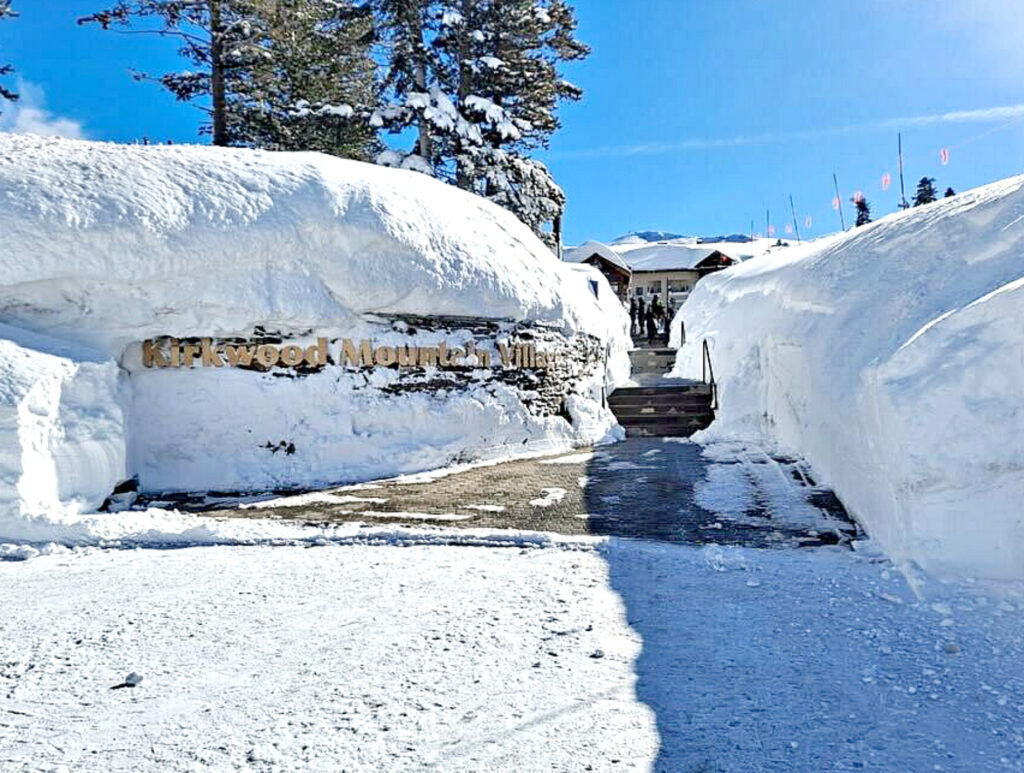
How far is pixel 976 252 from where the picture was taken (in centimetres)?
568

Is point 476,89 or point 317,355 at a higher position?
point 476,89

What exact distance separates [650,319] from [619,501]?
74.6 ft

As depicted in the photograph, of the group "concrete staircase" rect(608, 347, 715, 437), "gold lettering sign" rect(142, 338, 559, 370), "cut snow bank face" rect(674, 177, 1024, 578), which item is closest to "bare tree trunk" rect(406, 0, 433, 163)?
"concrete staircase" rect(608, 347, 715, 437)

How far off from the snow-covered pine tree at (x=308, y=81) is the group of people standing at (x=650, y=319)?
13.7 meters

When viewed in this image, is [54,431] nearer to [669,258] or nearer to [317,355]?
[317,355]

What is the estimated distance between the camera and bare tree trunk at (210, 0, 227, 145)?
17.8m

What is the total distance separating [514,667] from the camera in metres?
3.19

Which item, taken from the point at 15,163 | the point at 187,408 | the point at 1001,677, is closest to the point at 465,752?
the point at 1001,677

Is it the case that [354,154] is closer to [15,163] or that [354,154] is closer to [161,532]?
[15,163]

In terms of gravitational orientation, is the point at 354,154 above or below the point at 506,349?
above

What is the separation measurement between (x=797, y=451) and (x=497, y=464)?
397 cm

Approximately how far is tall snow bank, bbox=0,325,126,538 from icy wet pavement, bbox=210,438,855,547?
127cm

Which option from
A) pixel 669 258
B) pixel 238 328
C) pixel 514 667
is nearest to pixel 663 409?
pixel 238 328

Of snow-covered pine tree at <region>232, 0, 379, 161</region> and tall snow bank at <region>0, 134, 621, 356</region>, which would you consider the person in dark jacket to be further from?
tall snow bank at <region>0, 134, 621, 356</region>
